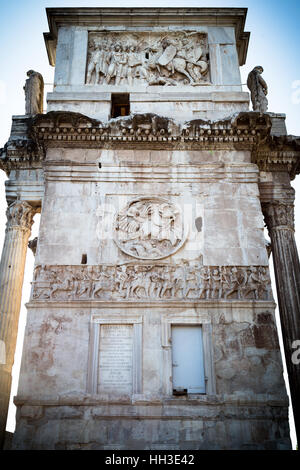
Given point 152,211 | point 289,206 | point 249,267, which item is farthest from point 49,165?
point 289,206

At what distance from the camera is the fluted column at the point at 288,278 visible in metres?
13.1

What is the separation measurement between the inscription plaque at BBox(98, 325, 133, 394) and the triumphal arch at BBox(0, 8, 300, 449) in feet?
0.12

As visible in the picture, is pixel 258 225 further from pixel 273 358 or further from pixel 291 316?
pixel 273 358

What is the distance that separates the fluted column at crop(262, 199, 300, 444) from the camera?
13.1 metres

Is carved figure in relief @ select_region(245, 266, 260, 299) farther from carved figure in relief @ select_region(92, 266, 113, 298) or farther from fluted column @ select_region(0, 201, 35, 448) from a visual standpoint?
fluted column @ select_region(0, 201, 35, 448)

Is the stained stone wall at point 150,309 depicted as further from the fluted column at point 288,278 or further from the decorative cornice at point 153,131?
the fluted column at point 288,278

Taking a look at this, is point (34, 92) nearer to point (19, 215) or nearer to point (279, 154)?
point (19, 215)

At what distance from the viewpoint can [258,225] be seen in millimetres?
13828

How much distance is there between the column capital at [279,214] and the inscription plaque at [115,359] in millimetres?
6224

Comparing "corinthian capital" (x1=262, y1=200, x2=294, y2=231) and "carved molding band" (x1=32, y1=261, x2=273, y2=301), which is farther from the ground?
"corinthian capital" (x1=262, y1=200, x2=294, y2=231)

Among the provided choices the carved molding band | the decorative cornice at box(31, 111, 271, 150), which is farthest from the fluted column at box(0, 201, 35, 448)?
the decorative cornice at box(31, 111, 271, 150)

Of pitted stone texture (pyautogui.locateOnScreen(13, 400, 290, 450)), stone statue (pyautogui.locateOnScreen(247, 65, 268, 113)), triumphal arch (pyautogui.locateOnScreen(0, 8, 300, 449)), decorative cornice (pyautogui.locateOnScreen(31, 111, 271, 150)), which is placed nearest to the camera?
pitted stone texture (pyautogui.locateOnScreen(13, 400, 290, 450))

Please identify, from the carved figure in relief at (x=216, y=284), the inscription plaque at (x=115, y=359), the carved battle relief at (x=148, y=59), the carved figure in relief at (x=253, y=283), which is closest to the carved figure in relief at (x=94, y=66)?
the carved battle relief at (x=148, y=59)
